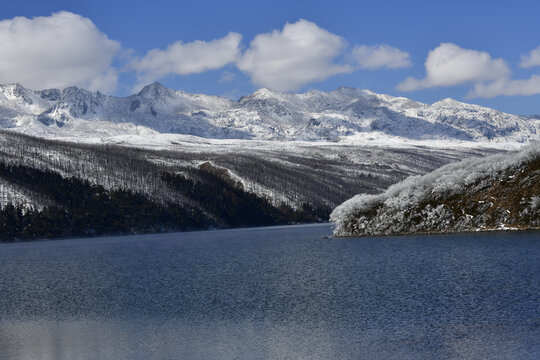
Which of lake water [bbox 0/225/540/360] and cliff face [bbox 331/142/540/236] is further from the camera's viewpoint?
cliff face [bbox 331/142/540/236]

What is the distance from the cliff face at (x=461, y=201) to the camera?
13288 centimetres

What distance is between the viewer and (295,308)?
61.9 m

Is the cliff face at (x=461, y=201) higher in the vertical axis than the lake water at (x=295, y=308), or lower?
higher

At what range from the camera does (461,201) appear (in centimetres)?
14325

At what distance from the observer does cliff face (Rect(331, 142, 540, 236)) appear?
133 m

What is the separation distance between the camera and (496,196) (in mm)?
137250

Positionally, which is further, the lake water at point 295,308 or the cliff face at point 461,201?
the cliff face at point 461,201

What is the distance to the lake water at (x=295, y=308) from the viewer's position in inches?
1801

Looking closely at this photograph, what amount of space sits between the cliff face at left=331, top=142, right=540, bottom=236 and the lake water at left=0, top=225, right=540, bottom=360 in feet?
74.9

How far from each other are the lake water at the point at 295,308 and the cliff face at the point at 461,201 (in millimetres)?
22818

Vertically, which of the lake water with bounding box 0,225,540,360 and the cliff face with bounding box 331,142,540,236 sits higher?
the cliff face with bounding box 331,142,540,236

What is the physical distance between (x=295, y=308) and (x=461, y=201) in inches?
3628

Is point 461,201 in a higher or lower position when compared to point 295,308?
higher

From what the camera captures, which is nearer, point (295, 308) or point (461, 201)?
point (295, 308)
